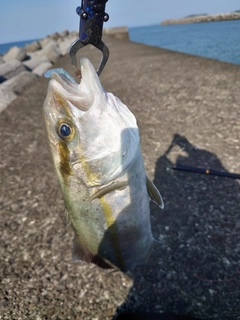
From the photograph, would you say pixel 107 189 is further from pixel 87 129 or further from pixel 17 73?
pixel 17 73

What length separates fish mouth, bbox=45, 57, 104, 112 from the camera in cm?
187

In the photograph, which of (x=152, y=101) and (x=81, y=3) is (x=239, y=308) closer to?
(x=81, y=3)

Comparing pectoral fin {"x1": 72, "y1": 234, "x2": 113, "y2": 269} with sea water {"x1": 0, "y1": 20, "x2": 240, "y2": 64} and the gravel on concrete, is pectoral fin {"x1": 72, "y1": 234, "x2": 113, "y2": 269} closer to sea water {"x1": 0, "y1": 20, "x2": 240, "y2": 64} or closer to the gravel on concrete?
the gravel on concrete

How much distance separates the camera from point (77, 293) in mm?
3061

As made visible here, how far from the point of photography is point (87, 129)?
2.00 metres

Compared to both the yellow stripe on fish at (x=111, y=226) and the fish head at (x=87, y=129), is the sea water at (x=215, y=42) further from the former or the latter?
the yellow stripe on fish at (x=111, y=226)

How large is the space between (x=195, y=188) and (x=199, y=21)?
2729mm

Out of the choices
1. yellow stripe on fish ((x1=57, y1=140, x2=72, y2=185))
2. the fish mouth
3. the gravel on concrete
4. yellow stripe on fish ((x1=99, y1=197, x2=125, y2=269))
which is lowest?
the gravel on concrete

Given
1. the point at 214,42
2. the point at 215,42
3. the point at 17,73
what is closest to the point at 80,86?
the point at 215,42

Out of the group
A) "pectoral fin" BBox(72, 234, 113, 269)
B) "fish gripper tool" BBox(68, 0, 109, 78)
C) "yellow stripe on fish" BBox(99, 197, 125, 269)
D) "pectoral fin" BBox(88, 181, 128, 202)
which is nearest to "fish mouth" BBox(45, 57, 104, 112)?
"fish gripper tool" BBox(68, 0, 109, 78)

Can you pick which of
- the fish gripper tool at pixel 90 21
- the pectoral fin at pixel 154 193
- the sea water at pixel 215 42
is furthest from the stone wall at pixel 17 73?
the fish gripper tool at pixel 90 21

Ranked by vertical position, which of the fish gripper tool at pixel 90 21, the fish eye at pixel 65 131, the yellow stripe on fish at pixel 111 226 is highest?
the fish gripper tool at pixel 90 21

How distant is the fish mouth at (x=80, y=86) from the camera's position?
187 cm

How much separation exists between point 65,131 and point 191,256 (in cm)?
223
